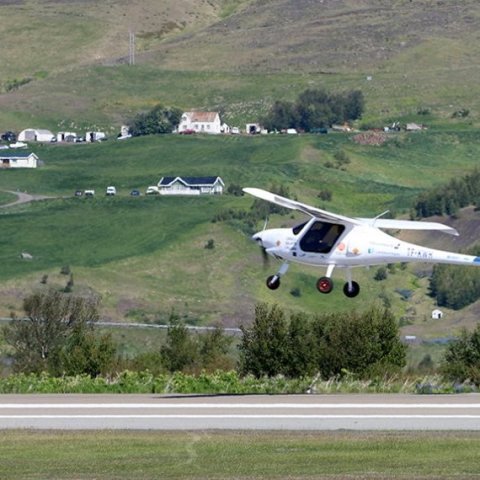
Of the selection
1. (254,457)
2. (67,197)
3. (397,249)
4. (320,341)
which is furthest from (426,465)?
(67,197)

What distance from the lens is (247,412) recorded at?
4953 centimetres

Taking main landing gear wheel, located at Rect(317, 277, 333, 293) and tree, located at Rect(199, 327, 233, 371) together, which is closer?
main landing gear wheel, located at Rect(317, 277, 333, 293)

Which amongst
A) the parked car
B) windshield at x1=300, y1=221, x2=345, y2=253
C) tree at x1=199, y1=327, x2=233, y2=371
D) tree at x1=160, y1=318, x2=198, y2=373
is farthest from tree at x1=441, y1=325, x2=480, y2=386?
the parked car

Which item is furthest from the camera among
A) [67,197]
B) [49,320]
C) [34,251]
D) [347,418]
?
[67,197]

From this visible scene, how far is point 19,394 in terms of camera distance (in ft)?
193

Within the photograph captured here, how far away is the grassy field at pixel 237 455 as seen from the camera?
3938 centimetres

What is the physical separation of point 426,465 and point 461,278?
114102 mm

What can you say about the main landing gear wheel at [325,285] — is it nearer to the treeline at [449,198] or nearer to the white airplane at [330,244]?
the white airplane at [330,244]

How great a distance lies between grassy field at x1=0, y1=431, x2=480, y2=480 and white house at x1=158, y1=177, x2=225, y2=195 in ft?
485

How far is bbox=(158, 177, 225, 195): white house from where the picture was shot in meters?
194

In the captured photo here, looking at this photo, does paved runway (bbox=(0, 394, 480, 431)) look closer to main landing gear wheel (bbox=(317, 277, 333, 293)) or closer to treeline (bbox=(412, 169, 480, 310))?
main landing gear wheel (bbox=(317, 277, 333, 293))

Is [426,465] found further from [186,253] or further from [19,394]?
[186,253]

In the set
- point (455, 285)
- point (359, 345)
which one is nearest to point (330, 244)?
point (359, 345)

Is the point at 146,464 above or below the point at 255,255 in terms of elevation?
above
